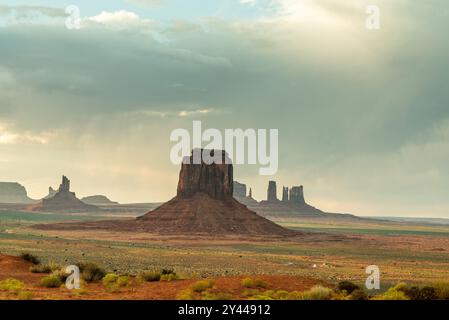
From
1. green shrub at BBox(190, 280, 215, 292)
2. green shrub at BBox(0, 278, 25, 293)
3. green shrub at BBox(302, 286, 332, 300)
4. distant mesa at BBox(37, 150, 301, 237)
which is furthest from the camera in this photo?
distant mesa at BBox(37, 150, 301, 237)

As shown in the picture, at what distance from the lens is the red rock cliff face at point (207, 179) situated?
15300 centimetres

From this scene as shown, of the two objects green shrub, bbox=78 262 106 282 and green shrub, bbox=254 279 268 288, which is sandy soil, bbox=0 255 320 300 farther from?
green shrub, bbox=78 262 106 282

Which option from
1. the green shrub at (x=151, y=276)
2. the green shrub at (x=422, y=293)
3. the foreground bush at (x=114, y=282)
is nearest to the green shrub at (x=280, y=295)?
the green shrub at (x=422, y=293)

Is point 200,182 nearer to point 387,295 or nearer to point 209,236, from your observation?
point 209,236

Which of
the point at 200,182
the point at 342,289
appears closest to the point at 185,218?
the point at 200,182

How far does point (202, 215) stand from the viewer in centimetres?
14338

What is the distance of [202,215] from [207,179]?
44.2ft

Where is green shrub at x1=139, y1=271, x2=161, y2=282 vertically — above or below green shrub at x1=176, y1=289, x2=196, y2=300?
below

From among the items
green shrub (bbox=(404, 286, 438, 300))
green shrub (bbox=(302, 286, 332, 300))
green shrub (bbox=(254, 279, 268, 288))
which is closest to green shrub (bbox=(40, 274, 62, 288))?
green shrub (bbox=(254, 279, 268, 288))

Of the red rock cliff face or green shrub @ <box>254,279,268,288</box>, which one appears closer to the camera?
green shrub @ <box>254,279,268,288</box>

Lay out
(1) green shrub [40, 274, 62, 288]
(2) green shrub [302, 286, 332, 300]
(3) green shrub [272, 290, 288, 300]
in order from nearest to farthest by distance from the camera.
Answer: (2) green shrub [302, 286, 332, 300] → (3) green shrub [272, 290, 288, 300] → (1) green shrub [40, 274, 62, 288]

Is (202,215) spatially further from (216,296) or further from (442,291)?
(216,296)

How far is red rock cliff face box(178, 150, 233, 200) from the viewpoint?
153 meters
